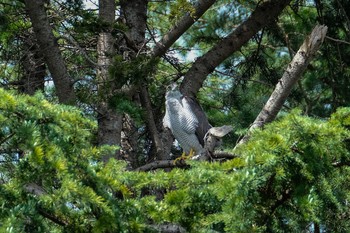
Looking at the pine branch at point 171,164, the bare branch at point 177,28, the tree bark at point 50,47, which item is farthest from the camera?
Result: the bare branch at point 177,28

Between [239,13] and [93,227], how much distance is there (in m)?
7.94

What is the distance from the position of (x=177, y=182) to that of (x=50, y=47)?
340 centimetres

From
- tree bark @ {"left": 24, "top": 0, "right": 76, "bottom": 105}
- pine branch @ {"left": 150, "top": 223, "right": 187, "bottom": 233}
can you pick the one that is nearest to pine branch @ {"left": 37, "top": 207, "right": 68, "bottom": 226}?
pine branch @ {"left": 150, "top": 223, "right": 187, "bottom": 233}

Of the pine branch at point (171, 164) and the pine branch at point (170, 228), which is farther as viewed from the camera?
the pine branch at point (171, 164)

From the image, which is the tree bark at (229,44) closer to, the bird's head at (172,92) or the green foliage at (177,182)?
the bird's head at (172,92)

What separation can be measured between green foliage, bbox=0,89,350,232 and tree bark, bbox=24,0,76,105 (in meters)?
2.94

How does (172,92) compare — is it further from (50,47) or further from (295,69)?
(295,69)

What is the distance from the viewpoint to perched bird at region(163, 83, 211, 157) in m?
7.57

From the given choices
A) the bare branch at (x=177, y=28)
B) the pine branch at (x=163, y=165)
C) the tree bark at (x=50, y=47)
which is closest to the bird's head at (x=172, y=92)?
the bare branch at (x=177, y=28)

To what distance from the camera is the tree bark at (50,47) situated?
673 centimetres

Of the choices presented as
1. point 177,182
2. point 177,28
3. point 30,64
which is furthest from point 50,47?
point 177,182

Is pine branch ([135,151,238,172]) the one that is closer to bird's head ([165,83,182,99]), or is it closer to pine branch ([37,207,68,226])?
bird's head ([165,83,182,99])

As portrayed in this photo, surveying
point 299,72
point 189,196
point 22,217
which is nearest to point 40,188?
point 22,217

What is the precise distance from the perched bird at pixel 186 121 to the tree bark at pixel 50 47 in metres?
1.31
